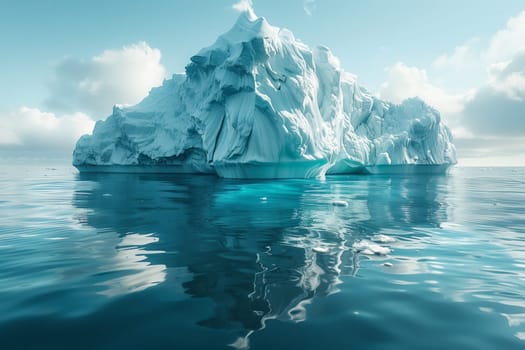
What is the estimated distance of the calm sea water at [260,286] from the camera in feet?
9.84

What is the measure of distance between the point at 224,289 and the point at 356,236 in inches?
169

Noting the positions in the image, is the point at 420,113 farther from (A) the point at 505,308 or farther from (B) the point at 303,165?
(A) the point at 505,308

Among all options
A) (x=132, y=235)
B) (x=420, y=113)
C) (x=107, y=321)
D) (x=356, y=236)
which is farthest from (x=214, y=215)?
(x=420, y=113)

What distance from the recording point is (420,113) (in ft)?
141

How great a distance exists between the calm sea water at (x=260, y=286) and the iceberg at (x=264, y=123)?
19.0 meters

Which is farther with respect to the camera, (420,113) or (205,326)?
(420,113)

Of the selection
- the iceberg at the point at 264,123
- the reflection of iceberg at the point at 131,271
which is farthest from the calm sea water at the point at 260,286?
the iceberg at the point at 264,123

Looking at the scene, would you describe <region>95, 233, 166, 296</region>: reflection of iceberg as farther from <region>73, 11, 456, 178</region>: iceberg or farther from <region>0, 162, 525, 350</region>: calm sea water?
<region>73, 11, 456, 178</region>: iceberg

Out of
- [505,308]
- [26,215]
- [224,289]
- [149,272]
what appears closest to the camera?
[505,308]

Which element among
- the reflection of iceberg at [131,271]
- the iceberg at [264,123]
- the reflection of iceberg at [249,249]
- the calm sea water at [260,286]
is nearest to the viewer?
the calm sea water at [260,286]

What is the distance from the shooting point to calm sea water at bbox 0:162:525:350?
9.84ft

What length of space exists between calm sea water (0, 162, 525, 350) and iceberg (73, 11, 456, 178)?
1903 centimetres

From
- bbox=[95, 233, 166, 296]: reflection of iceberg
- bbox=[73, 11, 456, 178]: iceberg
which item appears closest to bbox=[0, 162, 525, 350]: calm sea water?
bbox=[95, 233, 166, 296]: reflection of iceberg

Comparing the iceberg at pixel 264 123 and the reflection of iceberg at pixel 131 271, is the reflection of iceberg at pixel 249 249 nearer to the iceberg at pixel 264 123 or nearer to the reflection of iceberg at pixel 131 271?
the reflection of iceberg at pixel 131 271
